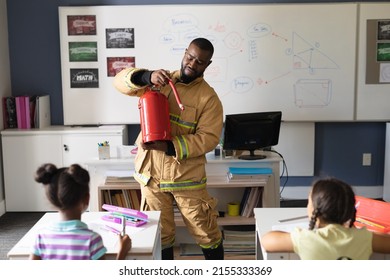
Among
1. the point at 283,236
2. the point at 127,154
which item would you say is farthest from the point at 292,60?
the point at 283,236

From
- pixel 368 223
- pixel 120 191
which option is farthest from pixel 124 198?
pixel 368 223

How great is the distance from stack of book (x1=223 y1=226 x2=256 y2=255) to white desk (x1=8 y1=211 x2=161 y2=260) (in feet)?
3.98

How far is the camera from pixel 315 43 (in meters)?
4.43

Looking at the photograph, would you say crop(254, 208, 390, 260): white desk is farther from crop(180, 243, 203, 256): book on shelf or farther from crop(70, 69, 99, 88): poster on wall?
crop(70, 69, 99, 88): poster on wall

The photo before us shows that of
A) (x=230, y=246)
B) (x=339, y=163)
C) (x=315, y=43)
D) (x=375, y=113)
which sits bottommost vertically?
(x=230, y=246)

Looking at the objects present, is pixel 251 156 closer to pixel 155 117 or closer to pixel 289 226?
pixel 155 117

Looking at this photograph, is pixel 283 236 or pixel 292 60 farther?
pixel 292 60

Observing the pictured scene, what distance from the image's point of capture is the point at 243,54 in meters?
4.44

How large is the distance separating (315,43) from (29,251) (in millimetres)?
3365

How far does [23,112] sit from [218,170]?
1968 millimetres

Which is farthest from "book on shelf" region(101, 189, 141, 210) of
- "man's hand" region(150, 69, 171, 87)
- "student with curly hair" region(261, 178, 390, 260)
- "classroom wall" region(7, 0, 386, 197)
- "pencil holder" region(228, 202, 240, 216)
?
"student with curly hair" region(261, 178, 390, 260)

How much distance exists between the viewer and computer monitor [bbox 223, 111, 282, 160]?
11.0 ft
